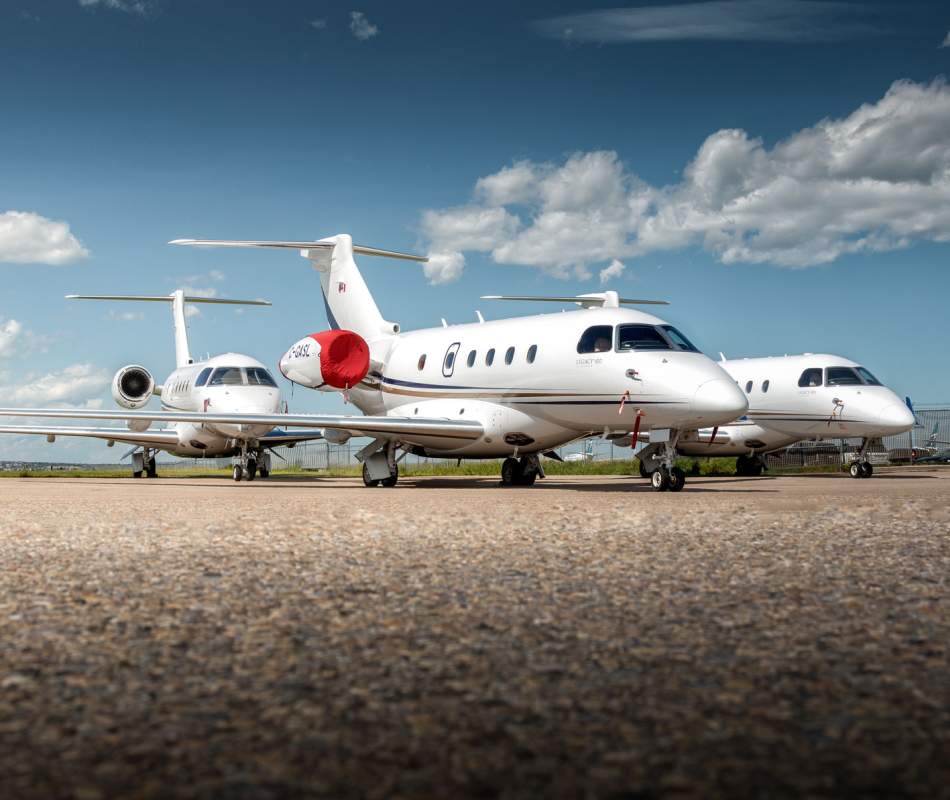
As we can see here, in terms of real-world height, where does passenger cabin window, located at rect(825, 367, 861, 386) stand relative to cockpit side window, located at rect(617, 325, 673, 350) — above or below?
below

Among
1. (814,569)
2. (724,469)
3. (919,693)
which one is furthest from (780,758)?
(724,469)

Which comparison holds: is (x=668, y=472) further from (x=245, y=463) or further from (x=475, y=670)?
(x=245, y=463)

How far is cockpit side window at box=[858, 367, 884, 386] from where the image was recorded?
76.6 feet

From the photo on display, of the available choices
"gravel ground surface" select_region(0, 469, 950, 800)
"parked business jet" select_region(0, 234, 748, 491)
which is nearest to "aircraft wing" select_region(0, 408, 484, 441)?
"parked business jet" select_region(0, 234, 748, 491)

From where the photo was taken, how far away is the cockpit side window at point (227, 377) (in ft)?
82.3

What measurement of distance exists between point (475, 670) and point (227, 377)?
22.8 meters

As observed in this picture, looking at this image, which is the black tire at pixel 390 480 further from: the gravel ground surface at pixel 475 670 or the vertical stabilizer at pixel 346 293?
the gravel ground surface at pixel 475 670

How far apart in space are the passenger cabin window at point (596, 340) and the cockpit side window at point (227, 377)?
12.0 meters

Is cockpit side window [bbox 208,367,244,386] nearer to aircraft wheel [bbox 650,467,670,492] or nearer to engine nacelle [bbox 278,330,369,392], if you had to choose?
engine nacelle [bbox 278,330,369,392]

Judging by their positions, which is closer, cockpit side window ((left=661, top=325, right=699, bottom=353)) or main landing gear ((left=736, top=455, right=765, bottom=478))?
cockpit side window ((left=661, top=325, right=699, bottom=353))

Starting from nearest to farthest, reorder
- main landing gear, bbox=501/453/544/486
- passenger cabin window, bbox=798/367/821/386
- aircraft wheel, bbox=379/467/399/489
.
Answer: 1. aircraft wheel, bbox=379/467/399/489
2. main landing gear, bbox=501/453/544/486
3. passenger cabin window, bbox=798/367/821/386

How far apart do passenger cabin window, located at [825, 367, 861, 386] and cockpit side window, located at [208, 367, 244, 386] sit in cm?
1473

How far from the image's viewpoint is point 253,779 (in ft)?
7.75

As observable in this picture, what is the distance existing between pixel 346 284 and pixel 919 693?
20.6m
